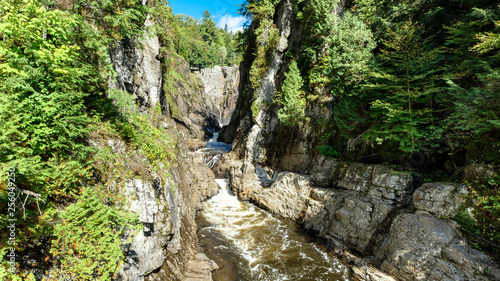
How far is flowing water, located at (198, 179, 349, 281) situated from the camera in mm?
9656

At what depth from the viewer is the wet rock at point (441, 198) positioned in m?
8.21

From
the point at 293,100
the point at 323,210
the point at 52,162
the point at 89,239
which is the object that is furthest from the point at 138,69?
the point at 323,210

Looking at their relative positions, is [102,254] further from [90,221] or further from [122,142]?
[122,142]

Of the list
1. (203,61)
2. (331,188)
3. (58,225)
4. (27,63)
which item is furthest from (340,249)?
(203,61)

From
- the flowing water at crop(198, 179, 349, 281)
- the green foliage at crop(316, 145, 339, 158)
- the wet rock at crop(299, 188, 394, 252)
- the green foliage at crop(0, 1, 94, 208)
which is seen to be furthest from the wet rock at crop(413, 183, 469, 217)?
the green foliage at crop(0, 1, 94, 208)

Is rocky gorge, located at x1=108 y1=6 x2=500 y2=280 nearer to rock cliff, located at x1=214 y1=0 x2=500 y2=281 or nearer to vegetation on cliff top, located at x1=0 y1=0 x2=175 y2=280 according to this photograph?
rock cliff, located at x1=214 y1=0 x2=500 y2=281

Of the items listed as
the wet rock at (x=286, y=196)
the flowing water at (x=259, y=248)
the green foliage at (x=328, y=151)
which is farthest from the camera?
the green foliage at (x=328, y=151)

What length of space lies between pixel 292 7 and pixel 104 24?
1933 cm

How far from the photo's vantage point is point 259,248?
1157 centimetres

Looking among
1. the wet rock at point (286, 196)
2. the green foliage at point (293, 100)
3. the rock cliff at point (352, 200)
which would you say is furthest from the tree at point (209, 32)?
the wet rock at point (286, 196)

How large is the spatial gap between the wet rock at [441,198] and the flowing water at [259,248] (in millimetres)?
5084

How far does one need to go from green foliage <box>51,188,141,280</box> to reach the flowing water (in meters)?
5.62

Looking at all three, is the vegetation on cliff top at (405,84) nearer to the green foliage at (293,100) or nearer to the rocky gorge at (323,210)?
the green foliage at (293,100)

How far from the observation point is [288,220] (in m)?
14.6
